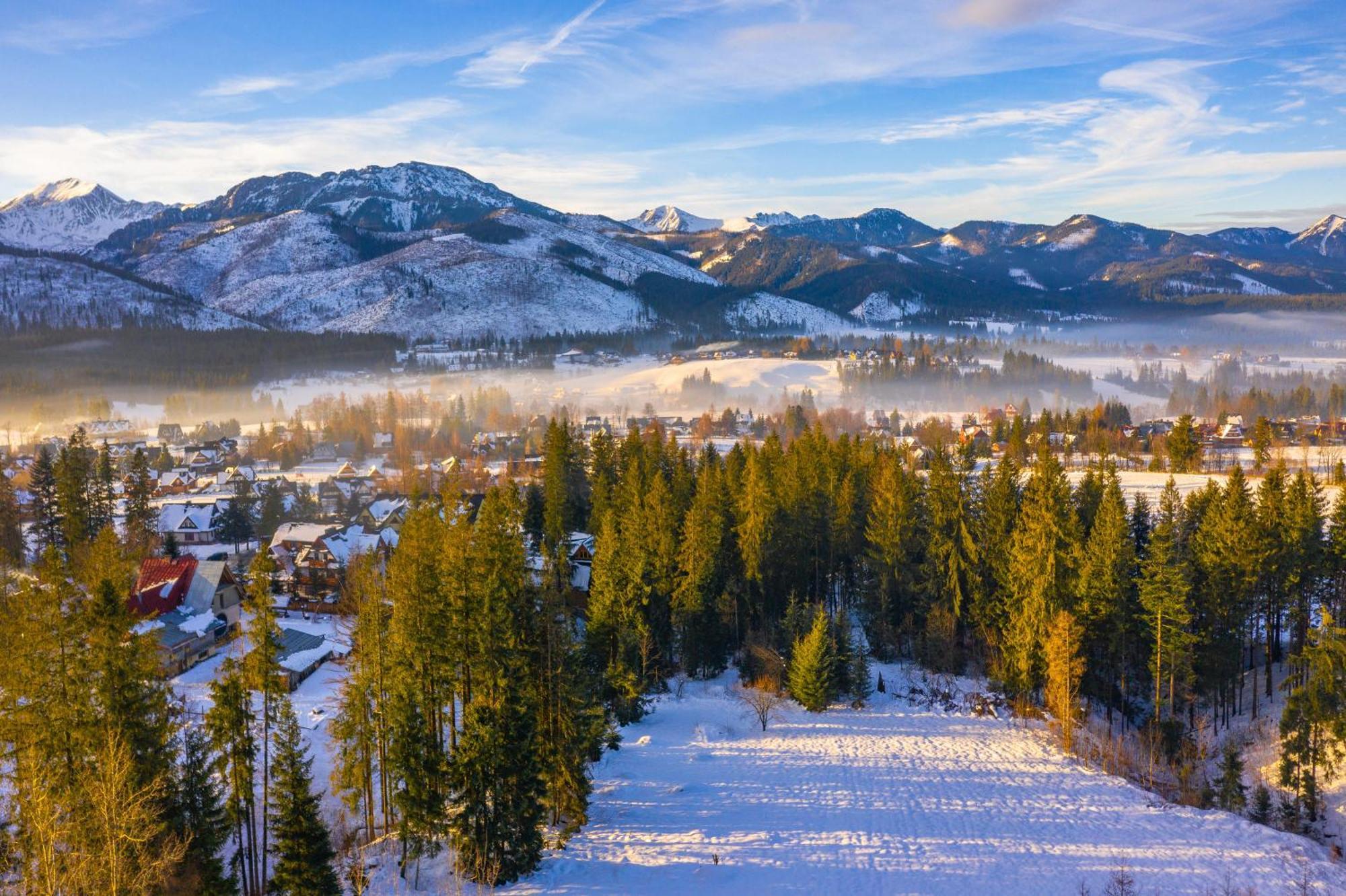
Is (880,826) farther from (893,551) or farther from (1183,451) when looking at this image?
(1183,451)

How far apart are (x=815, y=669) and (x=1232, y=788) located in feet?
46.7

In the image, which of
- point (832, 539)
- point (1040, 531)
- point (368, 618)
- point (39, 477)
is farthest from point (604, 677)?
point (39, 477)

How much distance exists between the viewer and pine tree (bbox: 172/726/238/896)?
16.8 m

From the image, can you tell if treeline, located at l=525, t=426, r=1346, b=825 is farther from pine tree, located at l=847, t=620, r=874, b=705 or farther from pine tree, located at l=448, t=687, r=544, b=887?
pine tree, located at l=448, t=687, r=544, b=887

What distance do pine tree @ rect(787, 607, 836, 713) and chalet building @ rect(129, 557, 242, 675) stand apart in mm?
27348

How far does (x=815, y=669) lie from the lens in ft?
107

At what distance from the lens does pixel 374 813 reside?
953 inches


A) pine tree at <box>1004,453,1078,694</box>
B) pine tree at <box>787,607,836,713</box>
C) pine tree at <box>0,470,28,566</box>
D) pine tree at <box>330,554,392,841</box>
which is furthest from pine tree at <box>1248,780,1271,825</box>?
pine tree at <box>0,470,28,566</box>

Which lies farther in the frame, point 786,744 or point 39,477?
point 39,477

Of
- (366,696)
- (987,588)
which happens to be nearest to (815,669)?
(987,588)

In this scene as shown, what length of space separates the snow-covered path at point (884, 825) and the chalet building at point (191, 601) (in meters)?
23.5

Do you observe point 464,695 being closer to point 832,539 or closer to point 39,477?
point 832,539

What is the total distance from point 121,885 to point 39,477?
54933 millimetres

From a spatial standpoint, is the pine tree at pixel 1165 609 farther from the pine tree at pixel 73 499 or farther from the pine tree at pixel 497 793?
the pine tree at pixel 73 499
